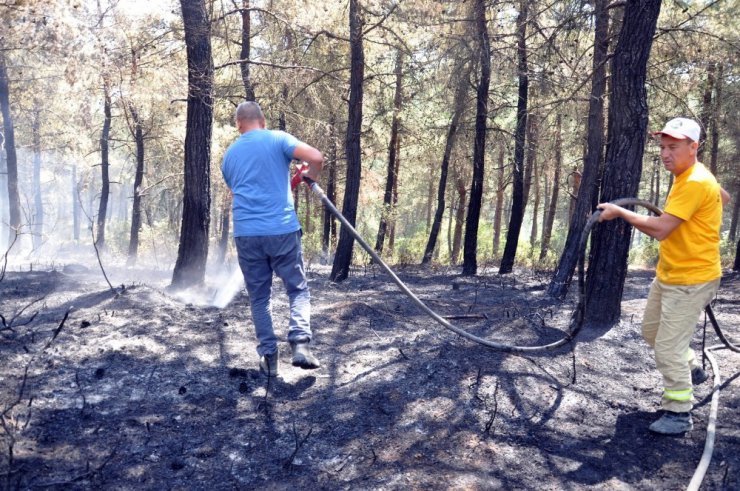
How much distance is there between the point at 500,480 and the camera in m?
3.12

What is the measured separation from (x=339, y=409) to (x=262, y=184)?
1932mm

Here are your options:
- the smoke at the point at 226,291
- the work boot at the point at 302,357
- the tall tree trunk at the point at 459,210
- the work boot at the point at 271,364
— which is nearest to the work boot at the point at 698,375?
the work boot at the point at 302,357

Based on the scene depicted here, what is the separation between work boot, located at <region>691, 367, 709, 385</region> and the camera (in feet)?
15.0

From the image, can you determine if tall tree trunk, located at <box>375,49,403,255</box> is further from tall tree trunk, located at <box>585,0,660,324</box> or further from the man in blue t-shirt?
the man in blue t-shirt

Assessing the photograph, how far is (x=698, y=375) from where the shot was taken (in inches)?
181

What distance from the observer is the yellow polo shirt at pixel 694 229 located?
3.62 m

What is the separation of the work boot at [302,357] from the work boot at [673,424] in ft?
8.50

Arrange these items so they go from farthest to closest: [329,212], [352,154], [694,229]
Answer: [329,212] → [352,154] → [694,229]

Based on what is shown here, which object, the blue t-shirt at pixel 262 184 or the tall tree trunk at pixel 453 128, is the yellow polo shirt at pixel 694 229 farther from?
the tall tree trunk at pixel 453 128

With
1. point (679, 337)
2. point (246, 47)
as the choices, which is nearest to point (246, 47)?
point (246, 47)

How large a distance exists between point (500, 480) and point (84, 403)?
9.66 ft

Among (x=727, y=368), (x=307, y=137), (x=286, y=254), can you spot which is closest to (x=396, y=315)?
(x=286, y=254)

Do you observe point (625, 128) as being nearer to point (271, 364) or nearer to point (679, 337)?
point (679, 337)

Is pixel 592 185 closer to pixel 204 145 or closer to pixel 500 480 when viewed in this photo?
pixel 204 145
